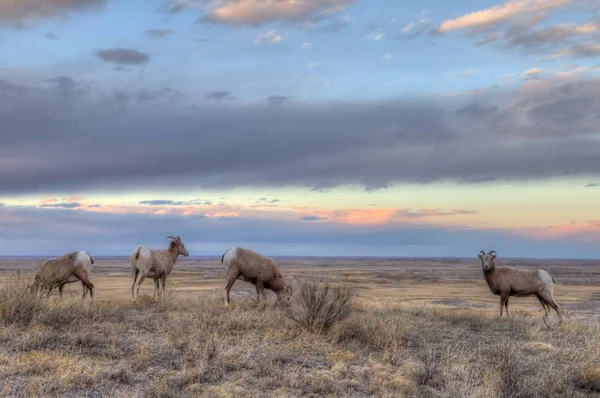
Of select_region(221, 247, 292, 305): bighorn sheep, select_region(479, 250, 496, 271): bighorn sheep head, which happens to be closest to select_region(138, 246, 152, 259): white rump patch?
select_region(221, 247, 292, 305): bighorn sheep

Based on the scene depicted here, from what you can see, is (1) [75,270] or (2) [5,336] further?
(1) [75,270]

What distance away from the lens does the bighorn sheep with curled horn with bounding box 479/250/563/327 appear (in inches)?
674

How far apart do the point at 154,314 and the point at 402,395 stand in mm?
7319

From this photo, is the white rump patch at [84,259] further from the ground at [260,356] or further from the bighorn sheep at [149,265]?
the ground at [260,356]

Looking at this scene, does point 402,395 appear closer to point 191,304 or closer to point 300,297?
point 300,297

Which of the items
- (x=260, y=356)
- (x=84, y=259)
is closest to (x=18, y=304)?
(x=260, y=356)

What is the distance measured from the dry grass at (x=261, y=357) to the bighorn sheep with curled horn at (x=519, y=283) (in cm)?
463

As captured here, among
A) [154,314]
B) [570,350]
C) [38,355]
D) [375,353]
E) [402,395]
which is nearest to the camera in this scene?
[402,395]

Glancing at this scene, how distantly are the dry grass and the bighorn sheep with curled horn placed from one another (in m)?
4.63

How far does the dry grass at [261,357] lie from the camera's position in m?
7.04

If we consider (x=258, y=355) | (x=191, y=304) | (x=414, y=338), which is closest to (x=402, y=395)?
(x=258, y=355)

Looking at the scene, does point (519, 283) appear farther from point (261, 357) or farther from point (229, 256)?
point (261, 357)

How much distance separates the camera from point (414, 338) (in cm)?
1103

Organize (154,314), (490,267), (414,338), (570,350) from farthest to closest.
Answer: (490,267) → (154,314) → (414,338) → (570,350)
